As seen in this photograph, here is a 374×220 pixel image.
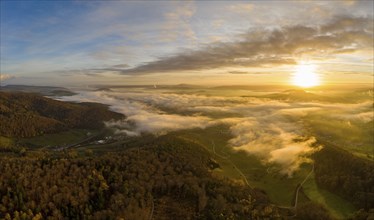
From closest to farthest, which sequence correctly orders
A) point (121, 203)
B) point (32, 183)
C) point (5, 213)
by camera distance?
1. point (5, 213)
2. point (121, 203)
3. point (32, 183)

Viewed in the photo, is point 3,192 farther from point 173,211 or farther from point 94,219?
point 173,211

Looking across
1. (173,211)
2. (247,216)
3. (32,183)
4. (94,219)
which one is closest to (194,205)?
(173,211)

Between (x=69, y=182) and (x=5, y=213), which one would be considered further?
(x=69, y=182)

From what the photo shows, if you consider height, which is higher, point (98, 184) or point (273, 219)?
point (98, 184)

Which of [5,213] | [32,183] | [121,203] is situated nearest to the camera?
[5,213]

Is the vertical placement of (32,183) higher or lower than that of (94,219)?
higher

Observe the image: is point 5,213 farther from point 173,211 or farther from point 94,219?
point 173,211

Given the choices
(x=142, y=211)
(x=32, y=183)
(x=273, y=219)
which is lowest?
(x=273, y=219)

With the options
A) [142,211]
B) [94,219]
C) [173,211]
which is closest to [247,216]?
[173,211]

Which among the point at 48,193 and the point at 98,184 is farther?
the point at 98,184
